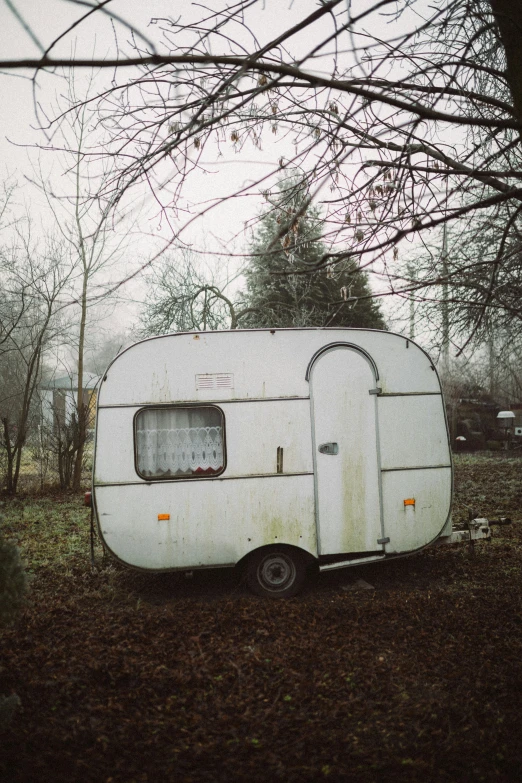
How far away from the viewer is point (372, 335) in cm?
588

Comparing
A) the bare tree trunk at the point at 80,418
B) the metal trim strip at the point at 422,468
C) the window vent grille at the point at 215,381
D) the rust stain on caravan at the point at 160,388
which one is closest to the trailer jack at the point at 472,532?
the metal trim strip at the point at 422,468

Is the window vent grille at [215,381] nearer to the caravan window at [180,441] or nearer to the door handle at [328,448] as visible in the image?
the caravan window at [180,441]

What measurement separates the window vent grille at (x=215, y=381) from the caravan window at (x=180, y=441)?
212mm

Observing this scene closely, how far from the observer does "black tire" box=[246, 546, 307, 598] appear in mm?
5609

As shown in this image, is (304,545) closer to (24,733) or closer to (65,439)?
(24,733)

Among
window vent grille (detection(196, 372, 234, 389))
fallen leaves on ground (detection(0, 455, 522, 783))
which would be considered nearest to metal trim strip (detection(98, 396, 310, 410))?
window vent grille (detection(196, 372, 234, 389))

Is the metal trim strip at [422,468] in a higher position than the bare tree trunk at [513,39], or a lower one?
lower

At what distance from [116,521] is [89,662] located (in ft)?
4.89

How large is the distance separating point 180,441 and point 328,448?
145cm

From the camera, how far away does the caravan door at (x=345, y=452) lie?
5602 millimetres

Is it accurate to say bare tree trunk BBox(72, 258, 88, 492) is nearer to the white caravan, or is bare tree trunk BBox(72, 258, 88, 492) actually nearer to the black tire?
the white caravan

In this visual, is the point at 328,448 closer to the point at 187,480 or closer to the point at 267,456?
the point at 267,456

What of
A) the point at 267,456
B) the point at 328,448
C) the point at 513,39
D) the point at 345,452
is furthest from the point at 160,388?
the point at 513,39

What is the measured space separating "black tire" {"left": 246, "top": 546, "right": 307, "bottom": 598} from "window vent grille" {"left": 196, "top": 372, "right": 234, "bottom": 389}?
1641mm
